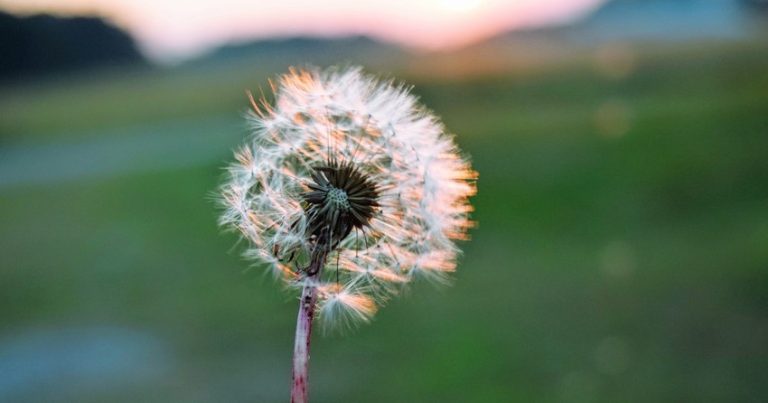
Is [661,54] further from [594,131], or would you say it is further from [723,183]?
[723,183]

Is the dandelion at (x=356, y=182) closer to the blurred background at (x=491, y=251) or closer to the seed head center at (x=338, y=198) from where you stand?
the seed head center at (x=338, y=198)

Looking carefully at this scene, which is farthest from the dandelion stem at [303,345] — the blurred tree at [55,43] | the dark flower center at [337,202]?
the blurred tree at [55,43]

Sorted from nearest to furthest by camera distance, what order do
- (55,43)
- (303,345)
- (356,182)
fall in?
(303,345), (356,182), (55,43)

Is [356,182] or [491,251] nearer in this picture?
[356,182]

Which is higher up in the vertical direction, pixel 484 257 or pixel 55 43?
pixel 55 43

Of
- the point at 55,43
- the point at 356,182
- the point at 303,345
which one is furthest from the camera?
the point at 55,43

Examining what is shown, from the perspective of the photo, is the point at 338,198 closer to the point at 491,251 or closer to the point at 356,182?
the point at 356,182

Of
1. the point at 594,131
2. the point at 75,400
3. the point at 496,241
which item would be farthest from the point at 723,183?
the point at 75,400

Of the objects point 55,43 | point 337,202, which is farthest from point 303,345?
point 55,43
